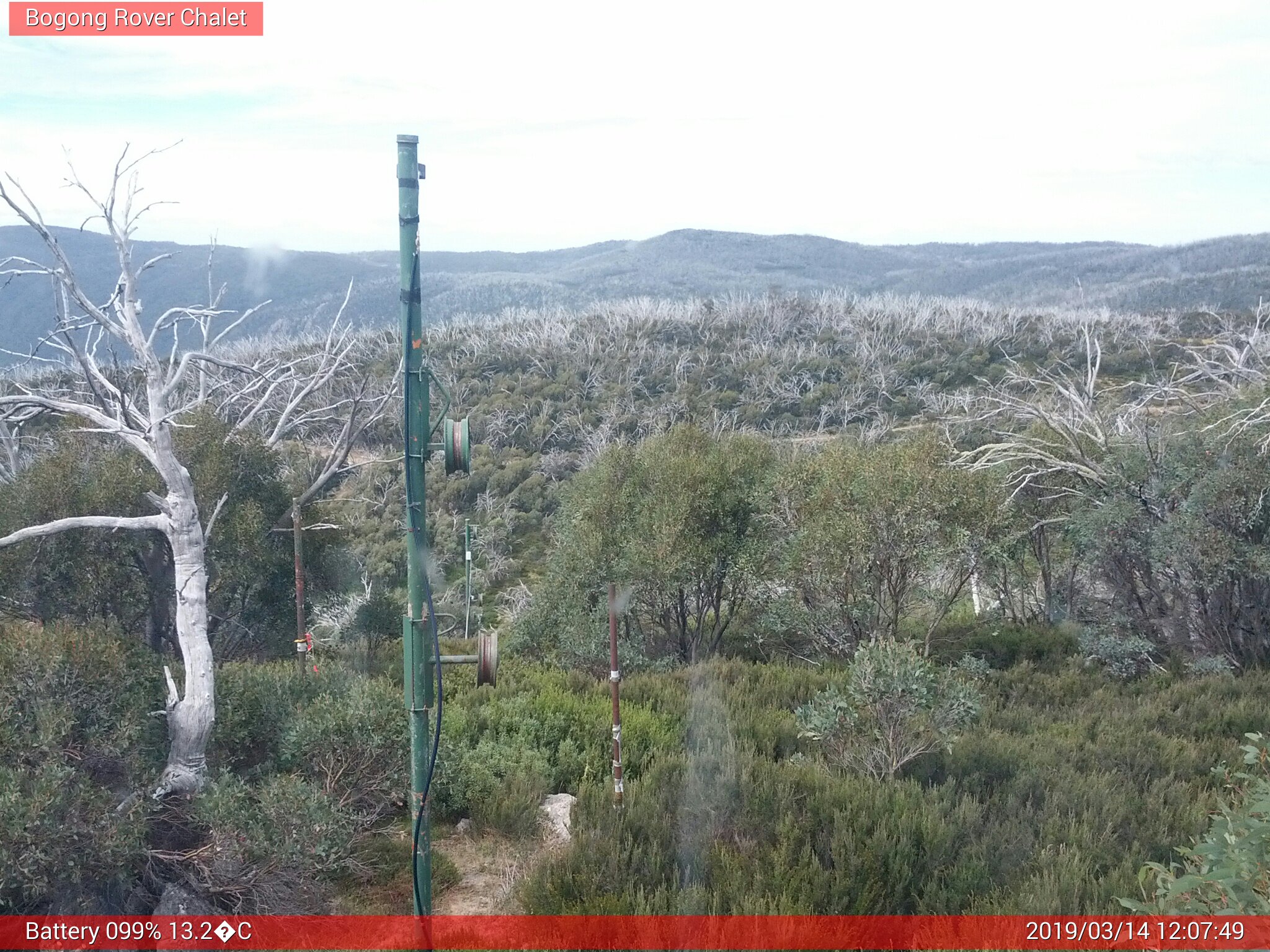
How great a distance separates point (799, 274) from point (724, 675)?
69.7 meters

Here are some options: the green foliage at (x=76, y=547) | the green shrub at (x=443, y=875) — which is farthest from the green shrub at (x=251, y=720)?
the green foliage at (x=76, y=547)

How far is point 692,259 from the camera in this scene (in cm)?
8450

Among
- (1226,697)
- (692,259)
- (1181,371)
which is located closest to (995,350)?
(1181,371)

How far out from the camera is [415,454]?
13.6ft

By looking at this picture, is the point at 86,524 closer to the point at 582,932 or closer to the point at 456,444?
the point at 456,444

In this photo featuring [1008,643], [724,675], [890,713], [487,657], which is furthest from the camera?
[1008,643]

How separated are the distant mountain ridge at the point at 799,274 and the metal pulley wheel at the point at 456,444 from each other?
1965 centimetres

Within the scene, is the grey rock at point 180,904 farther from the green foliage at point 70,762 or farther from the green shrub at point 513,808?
the green shrub at point 513,808

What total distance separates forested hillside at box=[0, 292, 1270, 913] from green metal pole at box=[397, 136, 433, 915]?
1.80 metres

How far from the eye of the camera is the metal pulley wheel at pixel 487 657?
4121 mm

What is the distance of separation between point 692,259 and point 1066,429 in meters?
72.9

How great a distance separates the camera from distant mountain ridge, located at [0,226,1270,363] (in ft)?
114

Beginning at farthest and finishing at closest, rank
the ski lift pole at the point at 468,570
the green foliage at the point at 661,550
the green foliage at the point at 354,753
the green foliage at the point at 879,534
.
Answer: the green foliage at the point at 661,550 → the green foliage at the point at 879,534 → the ski lift pole at the point at 468,570 → the green foliage at the point at 354,753

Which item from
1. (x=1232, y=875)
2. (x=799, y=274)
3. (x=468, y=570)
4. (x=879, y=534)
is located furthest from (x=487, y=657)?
(x=799, y=274)
